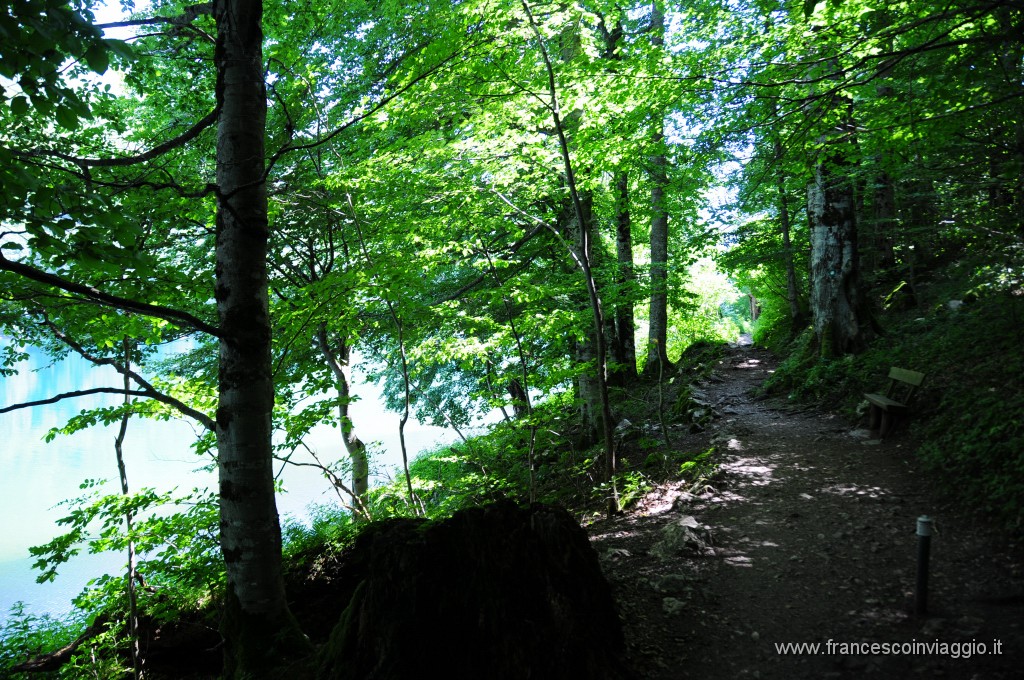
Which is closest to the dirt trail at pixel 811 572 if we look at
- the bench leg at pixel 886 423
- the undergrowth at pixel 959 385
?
the bench leg at pixel 886 423

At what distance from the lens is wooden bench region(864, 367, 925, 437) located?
6754mm

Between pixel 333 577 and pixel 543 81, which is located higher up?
pixel 543 81

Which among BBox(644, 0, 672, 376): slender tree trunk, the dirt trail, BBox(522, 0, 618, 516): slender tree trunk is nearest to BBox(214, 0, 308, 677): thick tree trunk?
the dirt trail

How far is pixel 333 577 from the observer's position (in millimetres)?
5320

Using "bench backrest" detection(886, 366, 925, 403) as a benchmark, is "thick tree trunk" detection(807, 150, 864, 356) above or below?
above

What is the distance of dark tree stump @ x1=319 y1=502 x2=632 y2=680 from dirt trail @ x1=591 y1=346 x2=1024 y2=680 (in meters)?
0.77

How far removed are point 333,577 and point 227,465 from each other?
271 cm

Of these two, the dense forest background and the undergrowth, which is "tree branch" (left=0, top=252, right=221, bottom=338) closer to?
the dense forest background

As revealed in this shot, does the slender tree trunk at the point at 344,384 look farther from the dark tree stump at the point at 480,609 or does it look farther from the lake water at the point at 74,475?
the dark tree stump at the point at 480,609

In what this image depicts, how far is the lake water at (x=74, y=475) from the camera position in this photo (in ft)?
48.5

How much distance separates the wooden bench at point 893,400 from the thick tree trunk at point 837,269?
1.89 metres

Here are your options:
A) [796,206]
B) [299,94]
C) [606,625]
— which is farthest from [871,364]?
[299,94]

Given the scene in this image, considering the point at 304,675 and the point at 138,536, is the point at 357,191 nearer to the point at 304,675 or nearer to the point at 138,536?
the point at 138,536

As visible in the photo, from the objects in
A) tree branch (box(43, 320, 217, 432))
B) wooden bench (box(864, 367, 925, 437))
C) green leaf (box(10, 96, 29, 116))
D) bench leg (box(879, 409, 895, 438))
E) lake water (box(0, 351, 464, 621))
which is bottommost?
lake water (box(0, 351, 464, 621))
